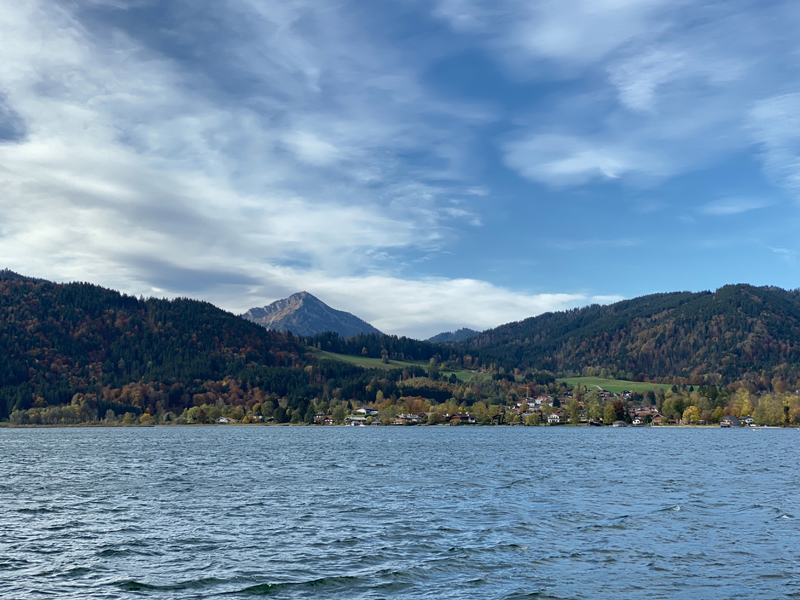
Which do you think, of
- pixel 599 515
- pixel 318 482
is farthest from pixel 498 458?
pixel 599 515

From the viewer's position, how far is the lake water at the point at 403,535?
27.0m

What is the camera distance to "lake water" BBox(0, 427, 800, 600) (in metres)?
27.0

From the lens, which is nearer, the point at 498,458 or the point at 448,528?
the point at 448,528

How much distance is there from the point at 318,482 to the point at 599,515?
30.2 m

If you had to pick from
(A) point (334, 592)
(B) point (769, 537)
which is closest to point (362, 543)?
(A) point (334, 592)

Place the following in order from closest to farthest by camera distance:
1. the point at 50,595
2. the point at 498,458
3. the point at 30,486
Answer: the point at 50,595
the point at 30,486
the point at 498,458

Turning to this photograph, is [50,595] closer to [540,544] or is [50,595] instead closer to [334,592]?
[334,592]

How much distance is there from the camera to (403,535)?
36906 mm

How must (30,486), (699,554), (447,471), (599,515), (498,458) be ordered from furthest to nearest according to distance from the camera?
1. (498,458)
2. (447,471)
3. (30,486)
4. (599,515)
5. (699,554)

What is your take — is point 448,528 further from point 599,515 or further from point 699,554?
point 699,554

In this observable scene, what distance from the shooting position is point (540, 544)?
3434cm

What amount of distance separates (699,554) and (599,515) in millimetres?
11214

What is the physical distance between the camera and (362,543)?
115 feet

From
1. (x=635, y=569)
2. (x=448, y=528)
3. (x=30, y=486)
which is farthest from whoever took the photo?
(x=30, y=486)
